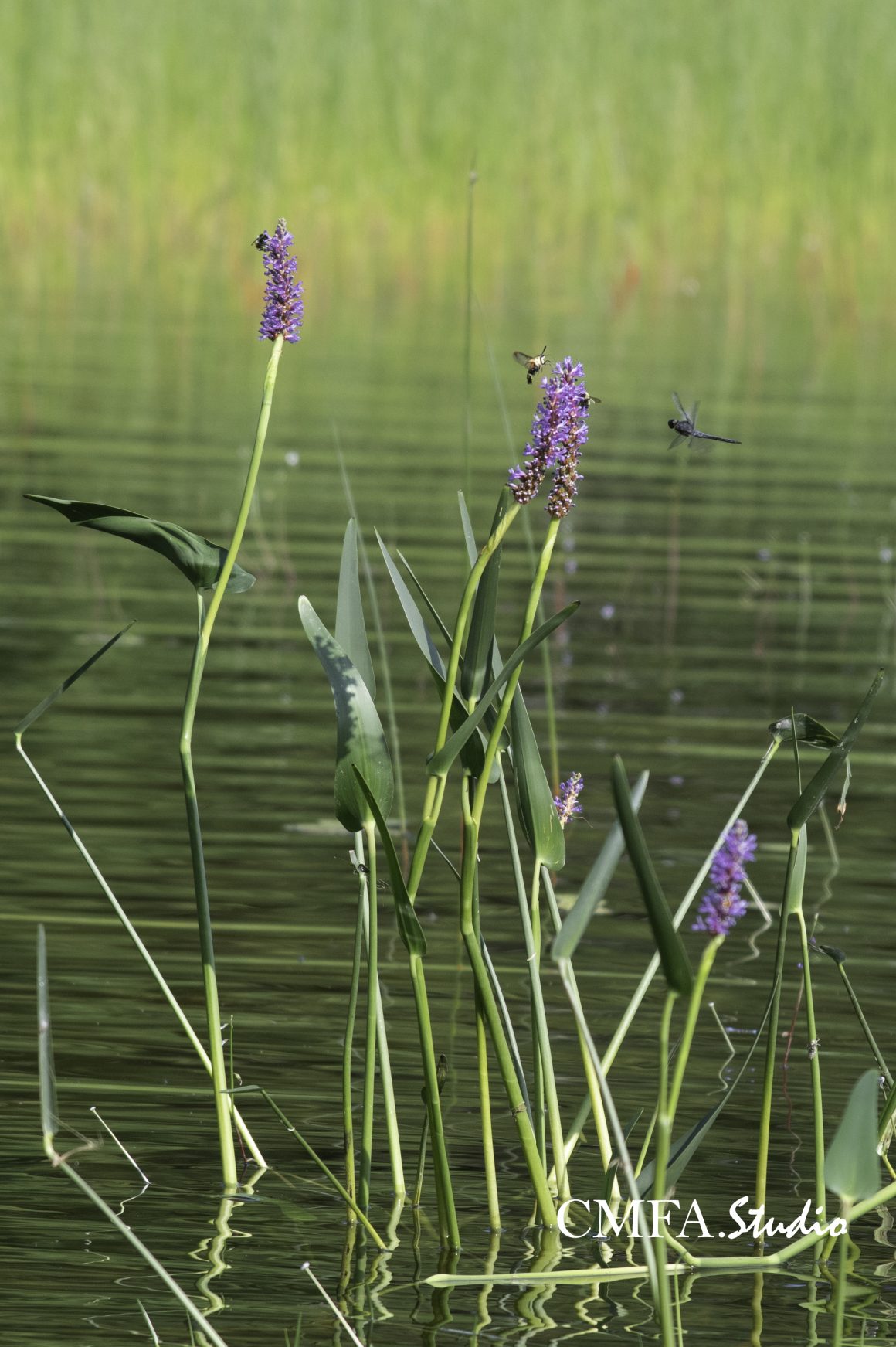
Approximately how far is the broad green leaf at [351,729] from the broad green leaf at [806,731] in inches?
18.2

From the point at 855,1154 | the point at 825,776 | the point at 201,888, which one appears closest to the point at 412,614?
the point at 201,888

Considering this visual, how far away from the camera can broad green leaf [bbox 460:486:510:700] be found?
2529 millimetres

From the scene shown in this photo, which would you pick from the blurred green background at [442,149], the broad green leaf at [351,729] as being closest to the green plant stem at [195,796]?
the broad green leaf at [351,729]

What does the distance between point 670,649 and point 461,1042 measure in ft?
11.4

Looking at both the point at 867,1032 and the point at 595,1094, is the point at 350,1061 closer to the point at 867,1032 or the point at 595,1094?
the point at 595,1094

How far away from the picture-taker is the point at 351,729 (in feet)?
8.32

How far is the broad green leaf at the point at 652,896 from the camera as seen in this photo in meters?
1.88

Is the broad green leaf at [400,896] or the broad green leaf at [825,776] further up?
the broad green leaf at [825,776]

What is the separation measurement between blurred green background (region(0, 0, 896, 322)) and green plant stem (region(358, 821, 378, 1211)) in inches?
465

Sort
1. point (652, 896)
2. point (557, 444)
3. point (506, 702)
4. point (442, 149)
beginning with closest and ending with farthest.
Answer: point (652, 896) → point (557, 444) → point (506, 702) → point (442, 149)

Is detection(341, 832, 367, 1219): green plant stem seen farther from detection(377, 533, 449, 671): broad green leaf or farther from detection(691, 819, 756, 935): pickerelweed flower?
detection(691, 819, 756, 935): pickerelweed flower

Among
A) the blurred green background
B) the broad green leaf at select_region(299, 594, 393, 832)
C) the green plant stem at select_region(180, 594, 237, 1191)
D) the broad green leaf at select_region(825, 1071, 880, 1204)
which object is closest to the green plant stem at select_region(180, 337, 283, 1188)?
the green plant stem at select_region(180, 594, 237, 1191)

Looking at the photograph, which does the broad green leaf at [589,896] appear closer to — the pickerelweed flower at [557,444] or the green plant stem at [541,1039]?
the pickerelweed flower at [557,444]

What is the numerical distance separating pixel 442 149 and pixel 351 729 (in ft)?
44.0
